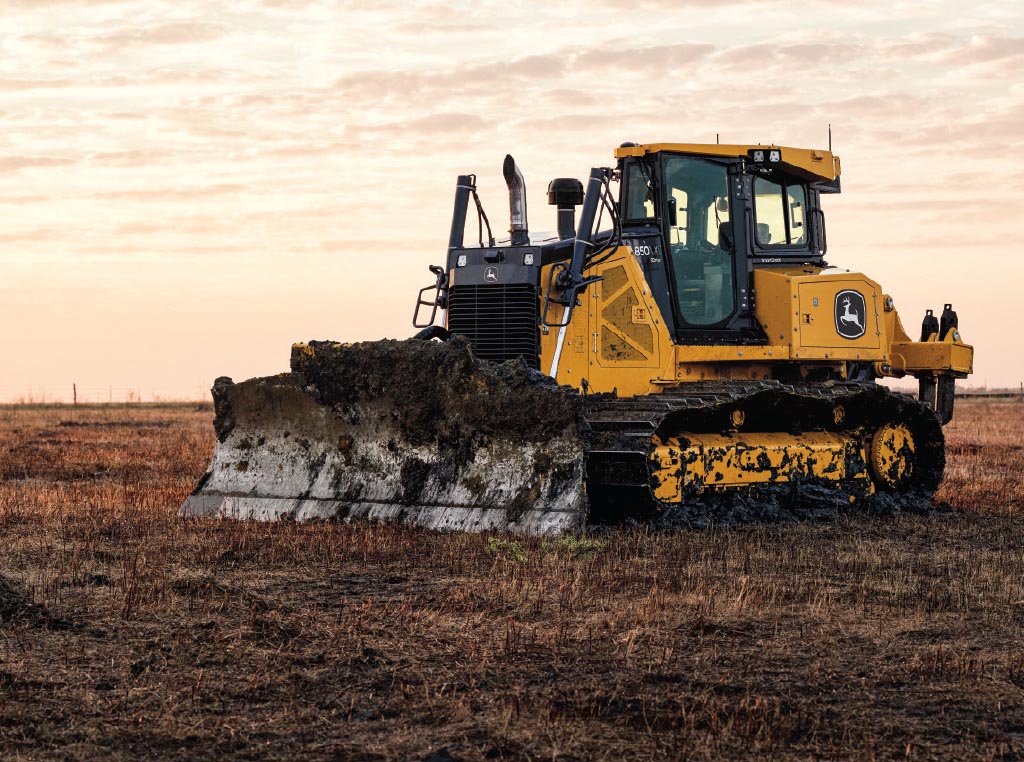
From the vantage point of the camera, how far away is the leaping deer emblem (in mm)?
15477

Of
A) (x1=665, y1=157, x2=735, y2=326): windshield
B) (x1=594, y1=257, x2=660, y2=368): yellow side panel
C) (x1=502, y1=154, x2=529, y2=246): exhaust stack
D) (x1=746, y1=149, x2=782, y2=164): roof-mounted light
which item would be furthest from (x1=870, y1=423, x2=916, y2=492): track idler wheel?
(x1=502, y1=154, x2=529, y2=246): exhaust stack

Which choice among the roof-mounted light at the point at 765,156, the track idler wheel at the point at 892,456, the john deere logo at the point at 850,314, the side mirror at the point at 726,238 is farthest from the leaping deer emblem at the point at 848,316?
the roof-mounted light at the point at 765,156

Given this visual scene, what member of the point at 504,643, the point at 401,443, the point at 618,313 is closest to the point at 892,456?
the point at 618,313

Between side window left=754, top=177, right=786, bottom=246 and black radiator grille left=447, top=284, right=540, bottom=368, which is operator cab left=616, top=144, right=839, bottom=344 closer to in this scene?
side window left=754, top=177, right=786, bottom=246

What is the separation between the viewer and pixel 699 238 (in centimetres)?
1449

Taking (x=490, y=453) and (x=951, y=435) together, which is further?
(x=951, y=435)

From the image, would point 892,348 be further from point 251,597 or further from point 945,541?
point 251,597

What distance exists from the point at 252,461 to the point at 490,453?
304 cm

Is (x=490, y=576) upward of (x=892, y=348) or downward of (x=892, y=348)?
downward

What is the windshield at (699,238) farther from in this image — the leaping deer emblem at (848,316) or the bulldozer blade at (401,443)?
the bulldozer blade at (401,443)

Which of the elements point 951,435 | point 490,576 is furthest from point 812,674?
point 951,435

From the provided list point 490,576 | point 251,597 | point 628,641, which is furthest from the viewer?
point 490,576

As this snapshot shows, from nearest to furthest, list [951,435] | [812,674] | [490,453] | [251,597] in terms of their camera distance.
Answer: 1. [812,674]
2. [251,597]
3. [490,453]
4. [951,435]

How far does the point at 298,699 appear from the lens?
676 cm
